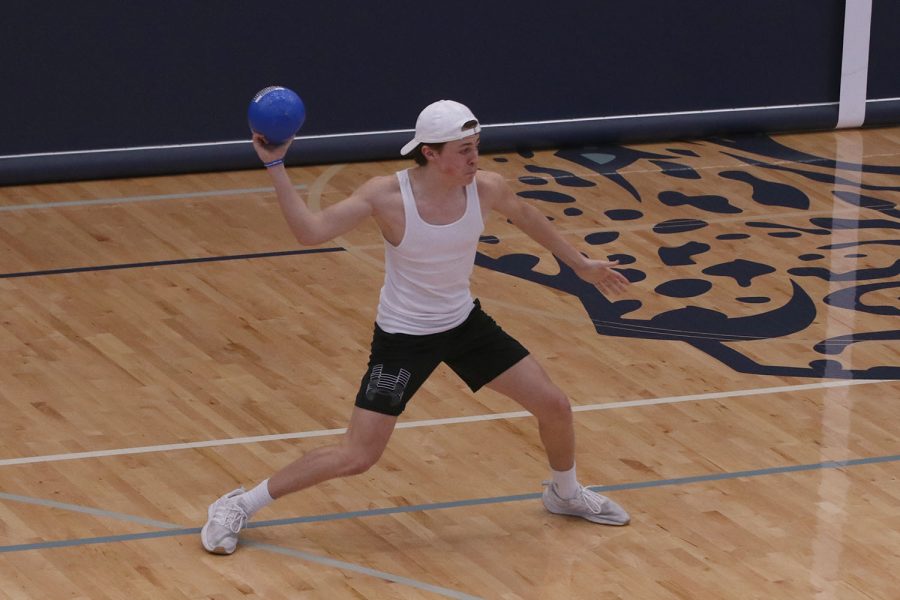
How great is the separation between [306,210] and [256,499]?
3.53 ft

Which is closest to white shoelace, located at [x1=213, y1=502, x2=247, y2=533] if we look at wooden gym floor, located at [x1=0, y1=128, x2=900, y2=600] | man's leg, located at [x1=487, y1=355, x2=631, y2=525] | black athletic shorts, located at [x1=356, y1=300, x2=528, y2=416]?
wooden gym floor, located at [x1=0, y1=128, x2=900, y2=600]

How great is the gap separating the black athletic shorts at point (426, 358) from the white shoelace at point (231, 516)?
575 mm

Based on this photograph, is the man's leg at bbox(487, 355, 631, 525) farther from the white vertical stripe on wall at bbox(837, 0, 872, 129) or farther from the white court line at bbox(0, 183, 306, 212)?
the white vertical stripe on wall at bbox(837, 0, 872, 129)

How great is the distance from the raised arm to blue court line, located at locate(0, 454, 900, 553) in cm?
87

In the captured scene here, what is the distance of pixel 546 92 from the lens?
1107 cm

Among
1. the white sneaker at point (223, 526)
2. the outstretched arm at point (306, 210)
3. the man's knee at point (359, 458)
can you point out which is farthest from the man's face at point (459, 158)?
the white sneaker at point (223, 526)

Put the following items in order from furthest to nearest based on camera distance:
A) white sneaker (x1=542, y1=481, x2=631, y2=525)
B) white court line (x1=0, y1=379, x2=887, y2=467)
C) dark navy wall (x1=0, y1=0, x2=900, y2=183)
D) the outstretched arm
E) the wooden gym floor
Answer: dark navy wall (x1=0, y1=0, x2=900, y2=183)
white court line (x1=0, y1=379, x2=887, y2=467)
white sneaker (x1=542, y1=481, x2=631, y2=525)
the wooden gym floor
the outstretched arm

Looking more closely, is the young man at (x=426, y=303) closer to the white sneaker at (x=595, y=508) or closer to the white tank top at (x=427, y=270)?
the white tank top at (x=427, y=270)

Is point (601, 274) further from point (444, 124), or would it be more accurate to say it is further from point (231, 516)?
point (231, 516)

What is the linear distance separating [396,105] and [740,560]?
18.5 ft

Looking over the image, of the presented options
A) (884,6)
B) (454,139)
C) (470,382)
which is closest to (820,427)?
(470,382)

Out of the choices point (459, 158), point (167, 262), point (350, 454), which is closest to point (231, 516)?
point (350, 454)

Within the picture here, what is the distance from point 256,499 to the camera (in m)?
5.82

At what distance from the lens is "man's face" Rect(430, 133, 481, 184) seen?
5.55 meters
